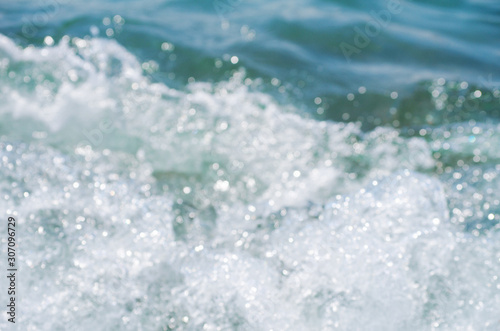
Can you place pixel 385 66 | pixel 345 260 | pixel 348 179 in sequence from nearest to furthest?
pixel 345 260 < pixel 348 179 < pixel 385 66

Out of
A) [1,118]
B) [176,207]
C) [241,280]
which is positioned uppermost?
[241,280]

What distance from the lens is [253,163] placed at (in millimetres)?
3207

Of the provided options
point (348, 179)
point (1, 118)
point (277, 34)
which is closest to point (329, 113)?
point (348, 179)

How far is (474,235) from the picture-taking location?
95.5 inches

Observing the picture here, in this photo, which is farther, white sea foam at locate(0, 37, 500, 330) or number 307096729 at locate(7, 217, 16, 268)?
number 307096729 at locate(7, 217, 16, 268)

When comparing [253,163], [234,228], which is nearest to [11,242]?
[234,228]

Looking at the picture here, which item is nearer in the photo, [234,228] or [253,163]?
[234,228]

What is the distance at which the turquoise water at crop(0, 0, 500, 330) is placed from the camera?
2107 mm

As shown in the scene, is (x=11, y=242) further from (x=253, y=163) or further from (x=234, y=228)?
(x=253, y=163)

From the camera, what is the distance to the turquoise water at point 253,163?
2.11m

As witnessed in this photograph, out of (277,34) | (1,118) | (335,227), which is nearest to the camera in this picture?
(335,227)

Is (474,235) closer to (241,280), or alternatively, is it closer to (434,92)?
(241,280)

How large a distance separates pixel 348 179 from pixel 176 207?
107 cm

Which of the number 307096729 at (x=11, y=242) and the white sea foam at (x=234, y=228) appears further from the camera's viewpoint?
the number 307096729 at (x=11, y=242)
